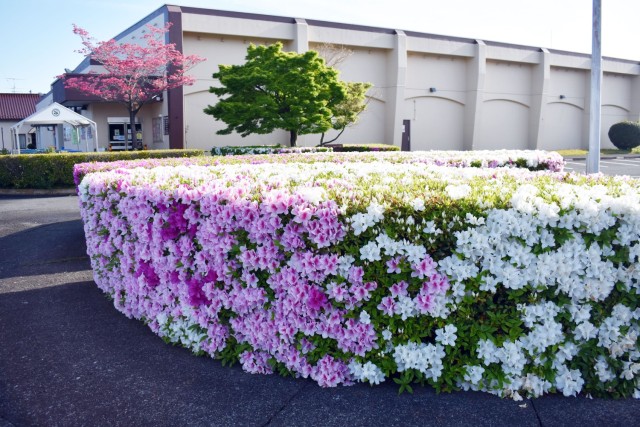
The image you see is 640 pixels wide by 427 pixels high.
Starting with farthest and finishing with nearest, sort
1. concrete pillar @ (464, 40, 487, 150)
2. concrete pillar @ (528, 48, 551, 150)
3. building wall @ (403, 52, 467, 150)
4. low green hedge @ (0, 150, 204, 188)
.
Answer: concrete pillar @ (528, 48, 551, 150)
concrete pillar @ (464, 40, 487, 150)
building wall @ (403, 52, 467, 150)
low green hedge @ (0, 150, 204, 188)

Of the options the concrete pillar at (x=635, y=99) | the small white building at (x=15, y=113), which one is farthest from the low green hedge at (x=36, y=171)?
the concrete pillar at (x=635, y=99)

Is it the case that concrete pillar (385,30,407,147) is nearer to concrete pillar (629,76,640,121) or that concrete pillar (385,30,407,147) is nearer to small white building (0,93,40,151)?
concrete pillar (629,76,640,121)

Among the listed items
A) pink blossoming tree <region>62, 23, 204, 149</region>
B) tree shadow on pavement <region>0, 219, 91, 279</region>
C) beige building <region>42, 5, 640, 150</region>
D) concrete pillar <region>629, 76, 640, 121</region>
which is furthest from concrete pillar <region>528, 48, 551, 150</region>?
tree shadow on pavement <region>0, 219, 91, 279</region>

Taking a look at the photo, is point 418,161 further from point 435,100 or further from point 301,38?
point 435,100

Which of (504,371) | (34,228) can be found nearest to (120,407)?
(504,371)

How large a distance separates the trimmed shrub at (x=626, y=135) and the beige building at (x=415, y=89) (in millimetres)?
2776

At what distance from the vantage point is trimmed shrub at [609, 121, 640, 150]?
41.9 metres

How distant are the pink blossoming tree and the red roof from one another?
86.6 ft

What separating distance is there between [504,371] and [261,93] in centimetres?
2067

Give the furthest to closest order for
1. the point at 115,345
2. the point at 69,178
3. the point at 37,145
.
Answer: the point at 37,145 → the point at 69,178 → the point at 115,345

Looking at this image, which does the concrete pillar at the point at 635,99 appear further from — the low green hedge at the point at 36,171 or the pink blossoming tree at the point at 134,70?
the low green hedge at the point at 36,171

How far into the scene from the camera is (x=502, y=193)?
13.8 feet

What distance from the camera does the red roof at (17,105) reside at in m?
51.0

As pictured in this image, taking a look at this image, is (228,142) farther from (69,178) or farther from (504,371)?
(504,371)
